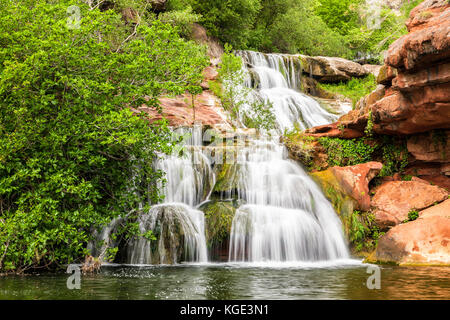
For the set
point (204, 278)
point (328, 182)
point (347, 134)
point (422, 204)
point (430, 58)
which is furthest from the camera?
point (347, 134)

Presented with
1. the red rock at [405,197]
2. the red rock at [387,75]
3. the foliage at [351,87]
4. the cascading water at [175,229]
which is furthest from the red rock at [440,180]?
the foliage at [351,87]

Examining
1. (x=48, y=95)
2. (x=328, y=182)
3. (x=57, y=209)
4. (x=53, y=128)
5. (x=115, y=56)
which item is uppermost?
(x=115, y=56)

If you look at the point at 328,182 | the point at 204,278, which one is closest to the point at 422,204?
the point at 328,182

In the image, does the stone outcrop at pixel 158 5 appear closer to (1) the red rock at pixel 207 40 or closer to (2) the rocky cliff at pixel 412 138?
(1) the red rock at pixel 207 40

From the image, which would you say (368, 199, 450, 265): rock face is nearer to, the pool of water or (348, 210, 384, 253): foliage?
the pool of water

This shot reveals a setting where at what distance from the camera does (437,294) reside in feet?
21.1

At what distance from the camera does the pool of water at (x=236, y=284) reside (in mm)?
6527

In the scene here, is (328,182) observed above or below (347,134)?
below

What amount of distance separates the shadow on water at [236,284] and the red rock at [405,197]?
367 centimetres

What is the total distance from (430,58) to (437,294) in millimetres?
7202

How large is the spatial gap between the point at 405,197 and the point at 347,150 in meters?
3.23

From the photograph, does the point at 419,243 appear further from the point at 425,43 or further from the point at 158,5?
the point at 158,5

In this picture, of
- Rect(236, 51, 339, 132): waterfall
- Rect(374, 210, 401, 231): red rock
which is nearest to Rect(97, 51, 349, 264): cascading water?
Rect(374, 210, 401, 231): red rock
